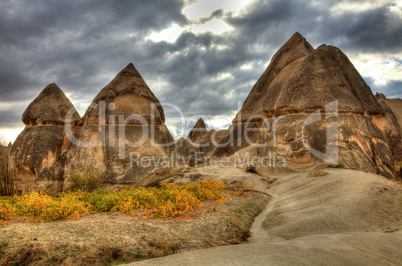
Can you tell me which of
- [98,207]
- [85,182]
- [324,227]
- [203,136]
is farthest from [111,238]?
[203,136]

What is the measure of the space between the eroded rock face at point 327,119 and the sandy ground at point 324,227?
189 cm

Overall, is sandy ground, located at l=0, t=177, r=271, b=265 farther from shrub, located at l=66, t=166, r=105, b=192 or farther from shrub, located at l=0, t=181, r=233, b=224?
shrub, located at l=66, t=166, r=105, b=192

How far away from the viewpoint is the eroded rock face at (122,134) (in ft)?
40.6

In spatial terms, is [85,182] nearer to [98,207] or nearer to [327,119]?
[98,207]

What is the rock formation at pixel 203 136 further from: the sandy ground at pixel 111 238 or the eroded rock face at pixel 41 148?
the sandy ground at pixel 111 238

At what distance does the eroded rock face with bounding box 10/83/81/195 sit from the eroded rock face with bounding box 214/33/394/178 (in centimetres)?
943

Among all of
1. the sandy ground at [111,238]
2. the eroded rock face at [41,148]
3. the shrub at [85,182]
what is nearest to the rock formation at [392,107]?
the shrub at [85,182]

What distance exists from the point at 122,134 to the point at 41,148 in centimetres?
363

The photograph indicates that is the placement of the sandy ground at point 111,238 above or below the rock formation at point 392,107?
below

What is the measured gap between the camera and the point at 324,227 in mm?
4711

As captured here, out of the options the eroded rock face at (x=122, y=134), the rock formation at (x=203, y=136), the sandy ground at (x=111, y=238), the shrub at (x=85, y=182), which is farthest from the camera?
the rock formation at (x=203, y=136)

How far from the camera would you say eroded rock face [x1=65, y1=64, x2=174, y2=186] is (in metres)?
12.4

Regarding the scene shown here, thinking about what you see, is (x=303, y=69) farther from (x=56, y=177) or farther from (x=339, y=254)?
(x=56, y=177)

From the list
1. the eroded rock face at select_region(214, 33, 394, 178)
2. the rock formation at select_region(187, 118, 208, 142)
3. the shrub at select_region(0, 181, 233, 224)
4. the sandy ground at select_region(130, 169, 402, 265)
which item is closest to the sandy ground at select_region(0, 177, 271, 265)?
the shrub at select_region(0, 181, 233, 224)
